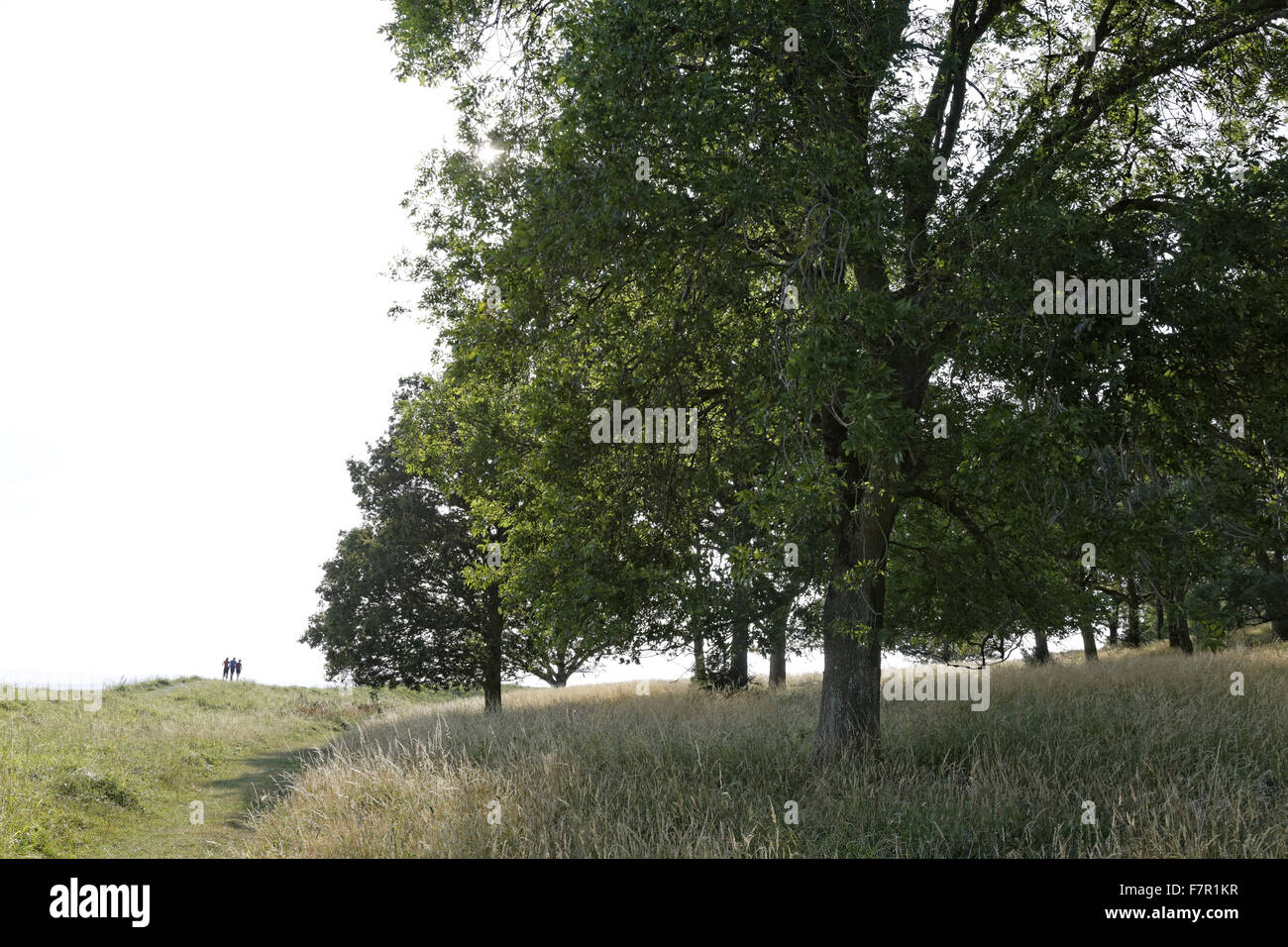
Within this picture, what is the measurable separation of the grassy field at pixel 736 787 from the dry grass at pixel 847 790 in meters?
0.03

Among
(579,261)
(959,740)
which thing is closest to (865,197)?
(579,261)

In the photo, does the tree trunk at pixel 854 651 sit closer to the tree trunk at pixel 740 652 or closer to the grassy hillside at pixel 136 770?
the tree trunk at pixel 740 652

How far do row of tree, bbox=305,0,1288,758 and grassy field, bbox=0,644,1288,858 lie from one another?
1.50m

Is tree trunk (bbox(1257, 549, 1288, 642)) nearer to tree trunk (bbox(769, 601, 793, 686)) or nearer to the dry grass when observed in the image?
the dry grass

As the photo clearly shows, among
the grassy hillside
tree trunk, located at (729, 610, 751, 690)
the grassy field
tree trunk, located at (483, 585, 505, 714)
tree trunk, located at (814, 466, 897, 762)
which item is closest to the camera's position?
the grassy field

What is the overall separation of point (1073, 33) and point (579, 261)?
851 centimetres

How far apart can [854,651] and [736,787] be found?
2670 mm

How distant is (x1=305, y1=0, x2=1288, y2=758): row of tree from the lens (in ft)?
24.9

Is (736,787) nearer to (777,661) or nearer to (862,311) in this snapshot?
(862,311)

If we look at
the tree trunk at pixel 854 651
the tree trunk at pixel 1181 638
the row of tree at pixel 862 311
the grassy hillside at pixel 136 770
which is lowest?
the grassy hillside at pixel 136 770

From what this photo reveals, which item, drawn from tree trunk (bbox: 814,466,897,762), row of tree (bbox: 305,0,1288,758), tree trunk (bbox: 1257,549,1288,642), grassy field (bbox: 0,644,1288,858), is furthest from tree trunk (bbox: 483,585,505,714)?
Answer: tree trunk (bbox: 1257,549,1288,642)

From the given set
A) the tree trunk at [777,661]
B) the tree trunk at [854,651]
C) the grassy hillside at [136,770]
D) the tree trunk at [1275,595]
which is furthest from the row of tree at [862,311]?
the tree trunk at [1275,595]

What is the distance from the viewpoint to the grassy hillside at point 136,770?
1041cm
